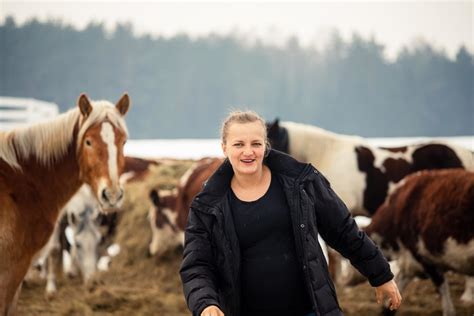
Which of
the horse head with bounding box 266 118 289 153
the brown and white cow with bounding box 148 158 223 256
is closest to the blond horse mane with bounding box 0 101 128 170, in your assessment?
the horse head with bounding box 266 118 289 153

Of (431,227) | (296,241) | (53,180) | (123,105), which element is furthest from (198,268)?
(431,227)

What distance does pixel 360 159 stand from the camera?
5.67 metres

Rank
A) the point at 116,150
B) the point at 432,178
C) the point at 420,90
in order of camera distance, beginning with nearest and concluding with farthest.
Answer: the point at 116,150
the point at 432,178
the point at 420,90

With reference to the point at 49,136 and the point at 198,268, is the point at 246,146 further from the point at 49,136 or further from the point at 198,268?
the point at 49,136

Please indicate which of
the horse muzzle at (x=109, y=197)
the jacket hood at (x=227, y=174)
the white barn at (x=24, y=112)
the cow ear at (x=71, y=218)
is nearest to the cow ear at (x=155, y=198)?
the cow ear at (x=71, y=218)

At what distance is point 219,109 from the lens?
8906 millimetres

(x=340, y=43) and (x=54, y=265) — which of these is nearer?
(x=54, y=265)

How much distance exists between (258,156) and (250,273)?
0.42 metres

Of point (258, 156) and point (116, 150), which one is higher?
point (258, 156)

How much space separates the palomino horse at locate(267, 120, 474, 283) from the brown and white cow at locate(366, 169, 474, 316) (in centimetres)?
92

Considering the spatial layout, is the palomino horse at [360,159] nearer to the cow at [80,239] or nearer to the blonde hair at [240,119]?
the cow at [80,239]

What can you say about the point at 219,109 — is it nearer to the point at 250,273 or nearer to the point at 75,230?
the point at 75,230

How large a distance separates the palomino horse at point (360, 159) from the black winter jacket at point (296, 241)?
3282mm

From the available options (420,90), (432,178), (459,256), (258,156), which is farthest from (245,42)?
(258,156)
